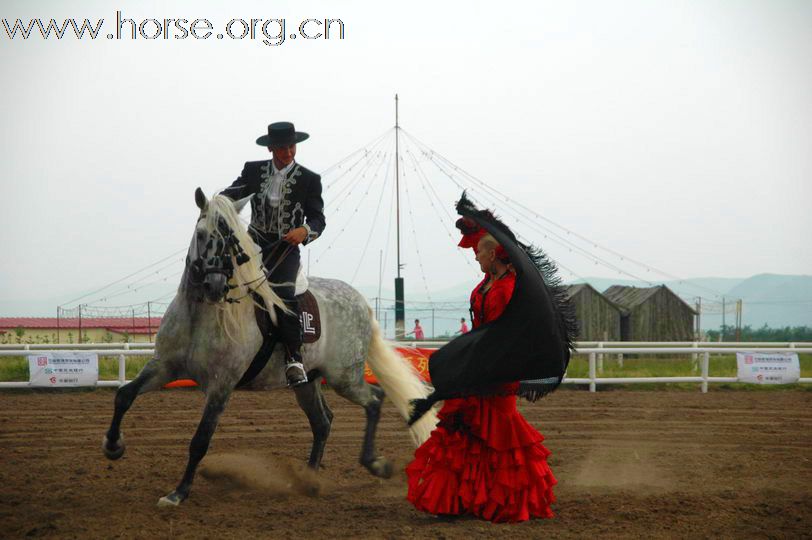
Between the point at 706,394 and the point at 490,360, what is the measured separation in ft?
36.8

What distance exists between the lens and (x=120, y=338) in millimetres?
36312

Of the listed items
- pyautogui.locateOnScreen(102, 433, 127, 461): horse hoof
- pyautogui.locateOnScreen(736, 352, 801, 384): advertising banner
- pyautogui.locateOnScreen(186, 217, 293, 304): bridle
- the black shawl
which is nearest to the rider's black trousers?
pyautogui.locateOnScreen(186, 217, 293, 304): bridle

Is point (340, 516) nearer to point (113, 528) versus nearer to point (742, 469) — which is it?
point (113, 528)

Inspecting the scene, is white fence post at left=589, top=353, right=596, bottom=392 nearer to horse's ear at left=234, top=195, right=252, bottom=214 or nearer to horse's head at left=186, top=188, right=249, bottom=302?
horse's ear at left=234, top=195, right=252, bottom=214

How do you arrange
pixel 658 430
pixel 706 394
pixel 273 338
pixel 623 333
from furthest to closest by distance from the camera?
pixel 623 333
pixel 706 394
pixel 658 430
pixel 273 338

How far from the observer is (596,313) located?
31500 millimetres

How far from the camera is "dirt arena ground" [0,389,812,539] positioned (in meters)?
5.90

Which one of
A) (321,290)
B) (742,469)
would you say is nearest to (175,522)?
(321,290)

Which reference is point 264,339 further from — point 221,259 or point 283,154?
point 283,154

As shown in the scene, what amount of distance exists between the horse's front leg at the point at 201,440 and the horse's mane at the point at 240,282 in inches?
20.0

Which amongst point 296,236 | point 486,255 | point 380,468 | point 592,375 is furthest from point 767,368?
point 486,255

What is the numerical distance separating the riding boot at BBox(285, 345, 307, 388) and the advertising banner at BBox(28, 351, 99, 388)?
894 centimetres

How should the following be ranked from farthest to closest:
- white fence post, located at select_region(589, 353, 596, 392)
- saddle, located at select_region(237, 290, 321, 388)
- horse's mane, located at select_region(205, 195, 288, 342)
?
white fence post, located at select_region(589, 353, 596, 392) → saddle, located at select_region(237, 290, 321, 388) → horse's mane, located at select_region(205, 195, 288, 342)

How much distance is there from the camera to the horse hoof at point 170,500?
6.51 m
